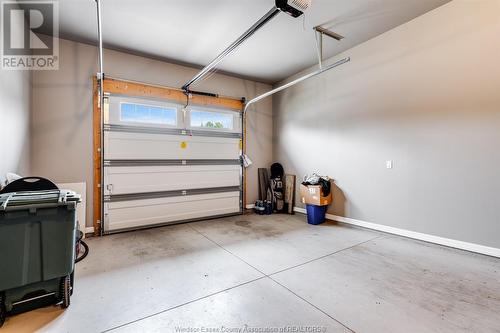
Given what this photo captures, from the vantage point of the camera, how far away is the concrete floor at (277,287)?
1679 mm

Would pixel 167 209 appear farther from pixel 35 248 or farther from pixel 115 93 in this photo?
pixel 35 248

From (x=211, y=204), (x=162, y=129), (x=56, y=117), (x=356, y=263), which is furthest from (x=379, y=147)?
(x=56, y=117)

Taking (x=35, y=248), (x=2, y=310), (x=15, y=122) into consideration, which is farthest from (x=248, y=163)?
(x=2, y=310)

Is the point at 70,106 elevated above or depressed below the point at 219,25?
below

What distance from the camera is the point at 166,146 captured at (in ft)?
14.2

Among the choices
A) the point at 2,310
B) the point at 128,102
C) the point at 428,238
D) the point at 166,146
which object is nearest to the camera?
the point at 2,310

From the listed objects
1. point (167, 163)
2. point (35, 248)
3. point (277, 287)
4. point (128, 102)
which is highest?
point (128, 102)

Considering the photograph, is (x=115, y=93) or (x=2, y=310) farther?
(x=115, y=93)

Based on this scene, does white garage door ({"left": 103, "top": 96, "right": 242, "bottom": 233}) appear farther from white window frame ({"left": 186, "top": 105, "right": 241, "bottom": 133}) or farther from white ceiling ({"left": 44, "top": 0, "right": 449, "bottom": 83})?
white ceiling ({"left": 44, "top": 0, "right": 449, "bottom": 83})

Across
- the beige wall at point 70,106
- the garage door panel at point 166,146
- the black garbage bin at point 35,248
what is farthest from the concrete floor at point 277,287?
the garage door panel at point 166,146

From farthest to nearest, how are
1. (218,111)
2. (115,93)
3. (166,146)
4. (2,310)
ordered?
(218,111) → (166,146) → (115,93) → (2,310)

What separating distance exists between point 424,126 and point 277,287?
299 centimetres

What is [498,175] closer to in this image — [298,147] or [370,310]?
[370,310]

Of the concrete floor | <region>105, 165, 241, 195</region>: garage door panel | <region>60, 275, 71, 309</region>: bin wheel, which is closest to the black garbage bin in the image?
<region>60, 275, 71, 309</region>: bin wheel
